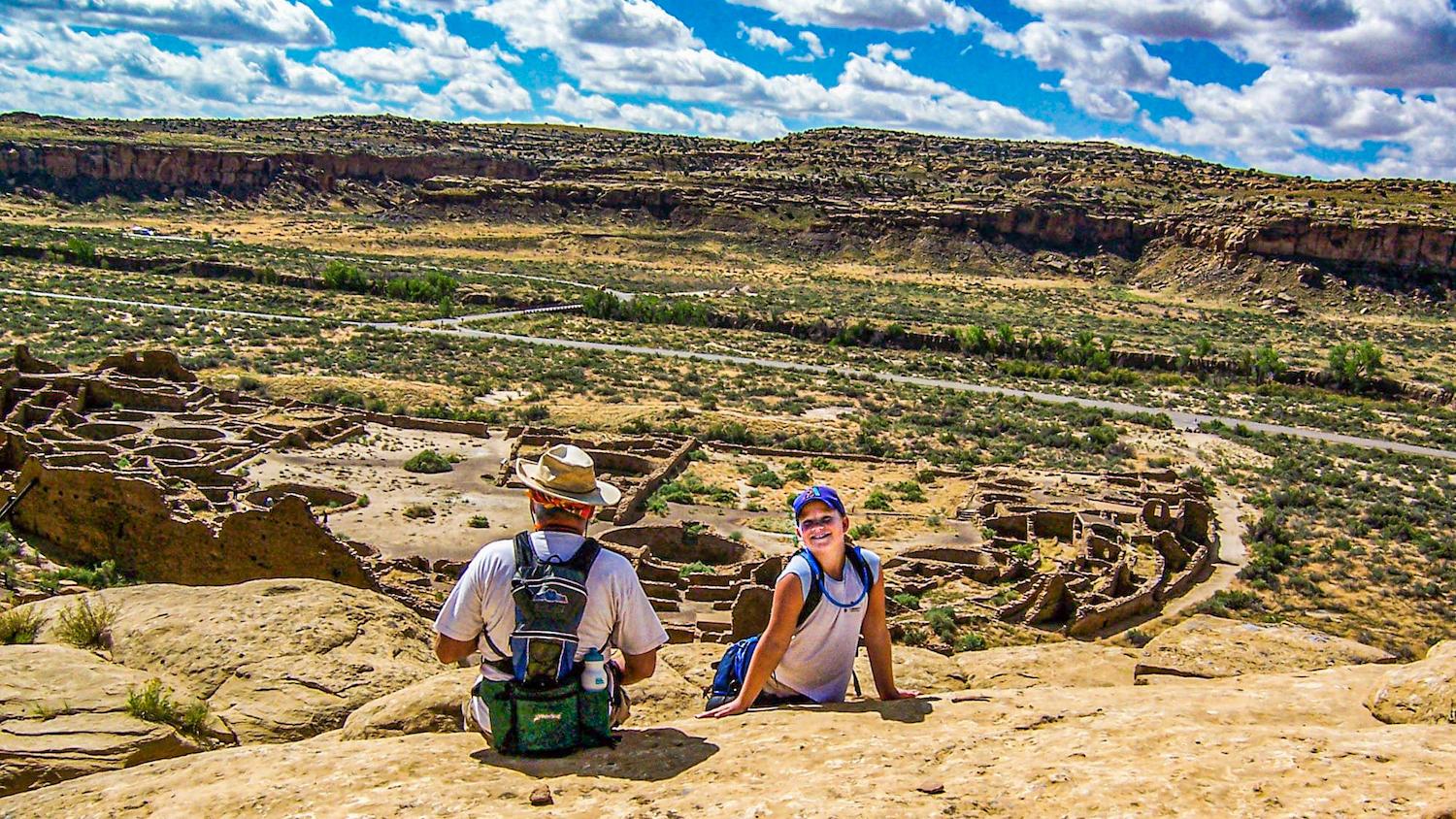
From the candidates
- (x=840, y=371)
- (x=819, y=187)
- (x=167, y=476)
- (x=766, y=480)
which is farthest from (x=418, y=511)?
(x=819, y=187)

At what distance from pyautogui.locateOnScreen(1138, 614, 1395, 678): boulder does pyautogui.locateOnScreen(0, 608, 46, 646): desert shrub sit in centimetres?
931

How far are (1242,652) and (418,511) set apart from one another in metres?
20.5

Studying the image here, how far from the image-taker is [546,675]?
6.03 meters

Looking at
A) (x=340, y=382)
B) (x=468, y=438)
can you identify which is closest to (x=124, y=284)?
(x=340, y=382)

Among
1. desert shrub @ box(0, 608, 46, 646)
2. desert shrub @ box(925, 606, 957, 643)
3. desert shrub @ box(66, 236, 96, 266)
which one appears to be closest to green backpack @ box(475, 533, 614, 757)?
desert shrub @ box(0, 608, 46, 646)

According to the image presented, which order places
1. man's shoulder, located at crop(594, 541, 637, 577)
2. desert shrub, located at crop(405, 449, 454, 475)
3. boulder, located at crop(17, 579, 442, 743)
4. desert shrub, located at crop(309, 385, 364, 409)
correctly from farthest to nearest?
1. desert shrub, located at crop(309, 385, 364, 409)
2. desert shrub, located at crop(405, 449, 454, 475)
3. boulder, located at crop(17, 579, 442, 743)
4. man's shoulder, located at crop(594, 541, 637, 577)

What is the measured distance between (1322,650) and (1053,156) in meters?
155

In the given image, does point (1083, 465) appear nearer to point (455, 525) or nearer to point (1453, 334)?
point (455, 525)

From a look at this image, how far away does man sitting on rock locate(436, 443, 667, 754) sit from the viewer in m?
5.96

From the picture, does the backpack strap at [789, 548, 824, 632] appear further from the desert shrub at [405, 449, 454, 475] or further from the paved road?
the paved road

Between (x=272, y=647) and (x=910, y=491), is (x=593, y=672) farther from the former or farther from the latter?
(x=910, y=491)

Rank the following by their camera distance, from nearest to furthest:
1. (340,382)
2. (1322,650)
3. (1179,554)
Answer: (1322,650)
(1179,554)
(340,382)

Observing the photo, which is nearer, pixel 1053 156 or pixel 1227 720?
pixel 1227 720

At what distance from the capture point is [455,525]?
84.6ft
